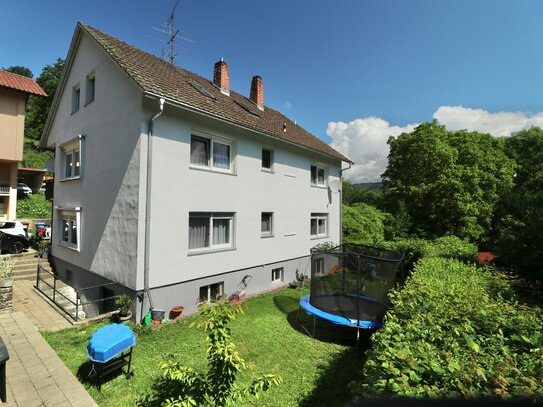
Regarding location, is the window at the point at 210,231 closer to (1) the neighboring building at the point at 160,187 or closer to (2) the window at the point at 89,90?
(1) the neighboring building at the point at 160,187

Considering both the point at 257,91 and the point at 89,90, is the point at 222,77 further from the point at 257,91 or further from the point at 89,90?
the point at 89,90

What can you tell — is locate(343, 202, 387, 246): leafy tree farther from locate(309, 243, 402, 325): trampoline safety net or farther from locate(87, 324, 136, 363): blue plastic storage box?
locate(87, 324, 136, 363): blue plastic storage box

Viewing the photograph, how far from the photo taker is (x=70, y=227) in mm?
13016

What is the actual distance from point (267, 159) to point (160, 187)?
239 inches

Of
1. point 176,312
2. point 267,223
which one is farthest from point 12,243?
point 267,223

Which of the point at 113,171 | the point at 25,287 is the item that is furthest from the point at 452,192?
the point at 25,287

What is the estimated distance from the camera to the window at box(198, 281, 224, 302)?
10.9 m

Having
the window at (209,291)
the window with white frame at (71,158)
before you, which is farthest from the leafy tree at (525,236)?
the window with white frame at (71,158)

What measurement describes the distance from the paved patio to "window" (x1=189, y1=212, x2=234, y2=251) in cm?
453

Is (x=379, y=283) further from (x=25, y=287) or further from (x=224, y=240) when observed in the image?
(x=25, y=287)

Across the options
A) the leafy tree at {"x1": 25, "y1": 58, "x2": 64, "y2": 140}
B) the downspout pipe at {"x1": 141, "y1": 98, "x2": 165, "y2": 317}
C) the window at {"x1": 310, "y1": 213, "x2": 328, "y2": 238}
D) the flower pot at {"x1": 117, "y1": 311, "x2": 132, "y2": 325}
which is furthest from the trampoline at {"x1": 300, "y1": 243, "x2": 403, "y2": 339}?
the leafy tree at {"x1": 25, "y1": 58, "x2": 64, "y2": 140}

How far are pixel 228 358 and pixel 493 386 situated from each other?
2.58m

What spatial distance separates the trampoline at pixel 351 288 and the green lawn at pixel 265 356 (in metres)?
0.78

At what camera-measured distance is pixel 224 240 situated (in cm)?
1171
